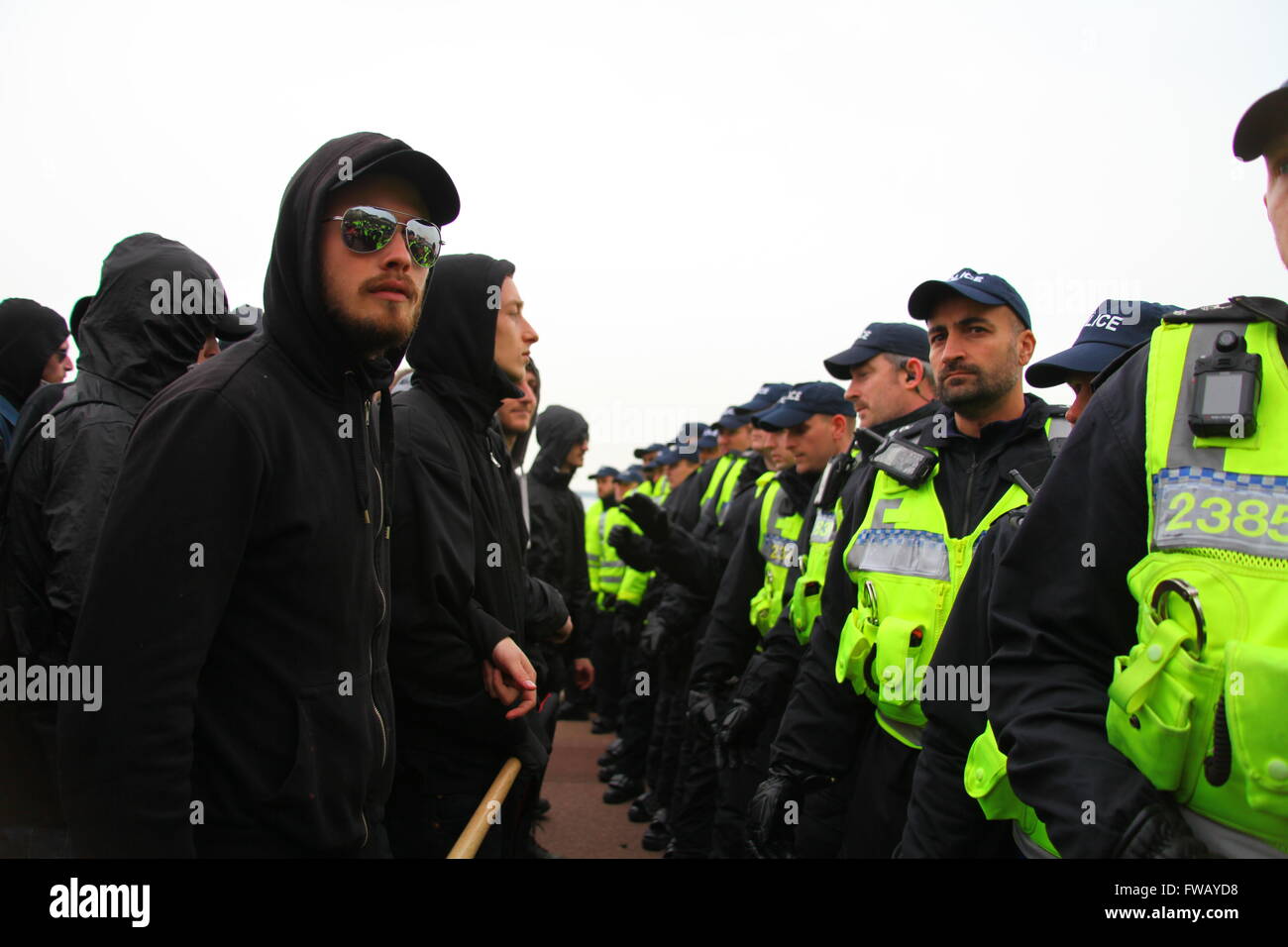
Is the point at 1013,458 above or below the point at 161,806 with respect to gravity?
above

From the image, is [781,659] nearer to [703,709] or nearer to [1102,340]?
[703,709]

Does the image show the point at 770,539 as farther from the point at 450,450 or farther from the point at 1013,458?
the point at 450,450

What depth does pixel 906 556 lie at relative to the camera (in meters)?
2.86

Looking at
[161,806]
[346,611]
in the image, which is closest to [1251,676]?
[346,611]

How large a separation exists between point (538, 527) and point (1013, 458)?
175 inches

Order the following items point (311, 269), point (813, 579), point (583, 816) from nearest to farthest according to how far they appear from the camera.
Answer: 1. point (311, 269)
2. point (813, 579)
3. point (583, 816)

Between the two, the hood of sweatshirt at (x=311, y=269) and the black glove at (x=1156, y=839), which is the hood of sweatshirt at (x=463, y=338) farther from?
the black glove at (x=1156, y=839)

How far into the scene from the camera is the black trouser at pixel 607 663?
10.8 meters

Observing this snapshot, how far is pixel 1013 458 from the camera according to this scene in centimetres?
284

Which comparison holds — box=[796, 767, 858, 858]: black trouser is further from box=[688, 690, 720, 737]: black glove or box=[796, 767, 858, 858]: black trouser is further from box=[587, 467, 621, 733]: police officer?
box=[587, 467, 621, 733]: police officer

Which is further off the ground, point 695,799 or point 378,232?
point 378,232

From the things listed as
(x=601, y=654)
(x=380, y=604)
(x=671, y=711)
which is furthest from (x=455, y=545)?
(x=601, y=654)

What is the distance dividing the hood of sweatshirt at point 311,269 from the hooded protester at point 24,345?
9.02ft

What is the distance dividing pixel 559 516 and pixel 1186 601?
563cm
